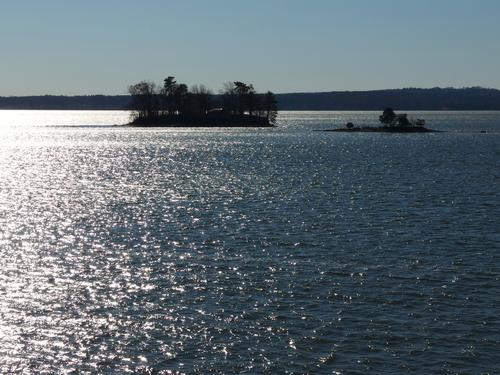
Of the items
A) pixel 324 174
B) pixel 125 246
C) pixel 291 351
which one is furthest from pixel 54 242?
pixel 324 174

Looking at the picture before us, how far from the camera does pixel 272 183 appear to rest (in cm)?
9206

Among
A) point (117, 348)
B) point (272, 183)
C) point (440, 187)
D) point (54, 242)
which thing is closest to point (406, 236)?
point (54, 242)

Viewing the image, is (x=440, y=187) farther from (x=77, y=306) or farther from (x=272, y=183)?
→ (x=77, y=306)

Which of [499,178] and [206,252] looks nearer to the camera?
[206,252]

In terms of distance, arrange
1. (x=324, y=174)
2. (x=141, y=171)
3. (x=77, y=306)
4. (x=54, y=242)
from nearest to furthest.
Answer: (x=77, y=306)
(x=54, y=242)
(x=324, y=174)
(x=141, y=171)

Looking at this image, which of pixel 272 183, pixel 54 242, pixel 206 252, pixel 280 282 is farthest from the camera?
pixel 272 183

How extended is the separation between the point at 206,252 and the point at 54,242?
10759mm

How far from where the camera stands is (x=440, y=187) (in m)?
83.5

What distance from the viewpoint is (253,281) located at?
37312 mm

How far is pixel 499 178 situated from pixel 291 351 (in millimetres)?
74368

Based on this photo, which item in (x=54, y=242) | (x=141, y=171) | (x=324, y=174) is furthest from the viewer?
(x=141, y=171)

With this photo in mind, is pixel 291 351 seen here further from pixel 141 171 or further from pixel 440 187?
pixel 141 171

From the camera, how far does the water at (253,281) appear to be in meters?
26.8

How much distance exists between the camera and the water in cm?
2680
